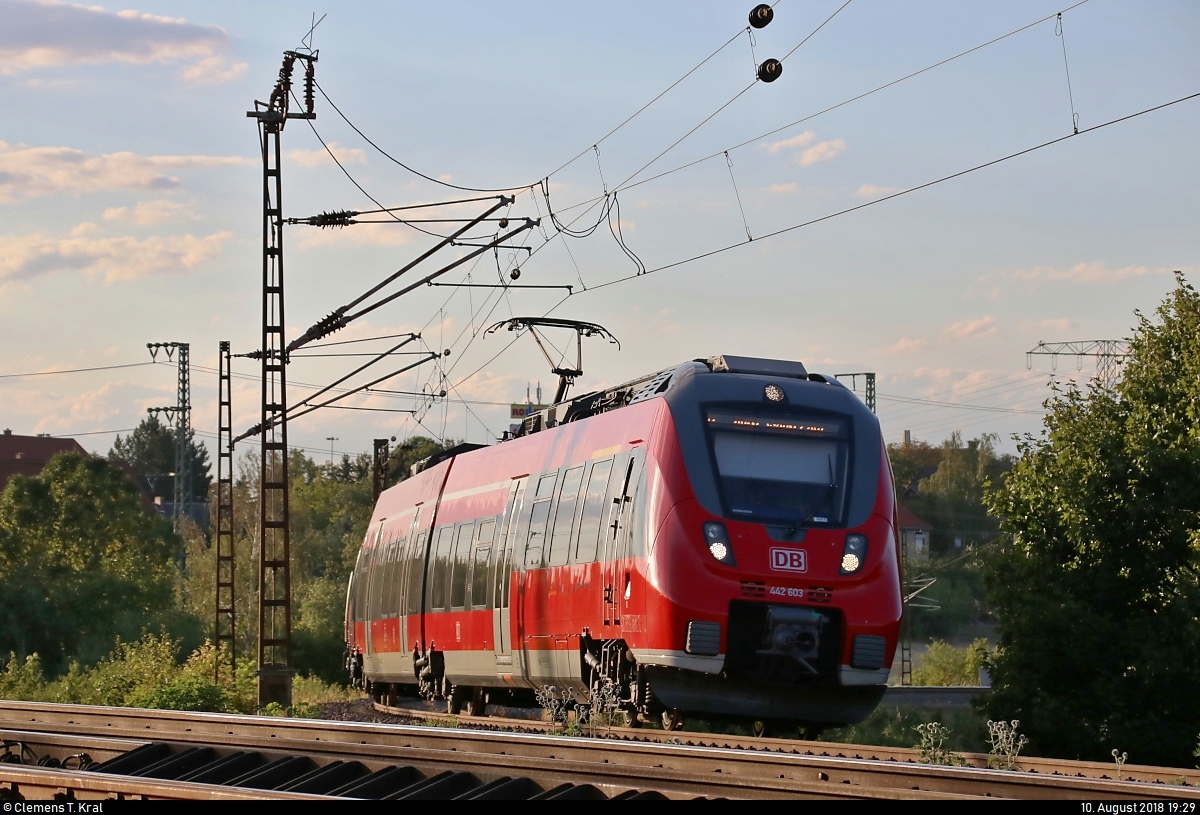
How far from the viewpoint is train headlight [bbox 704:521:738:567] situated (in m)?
14.1

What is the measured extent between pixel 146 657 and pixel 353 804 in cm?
2583

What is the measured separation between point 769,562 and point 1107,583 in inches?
597

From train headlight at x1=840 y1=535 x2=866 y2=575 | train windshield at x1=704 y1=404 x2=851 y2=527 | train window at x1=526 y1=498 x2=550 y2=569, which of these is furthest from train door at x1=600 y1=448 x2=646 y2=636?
train window at x1=526 y1=498 x2=550 y2=569

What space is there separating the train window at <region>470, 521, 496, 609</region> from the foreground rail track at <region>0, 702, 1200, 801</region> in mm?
7869

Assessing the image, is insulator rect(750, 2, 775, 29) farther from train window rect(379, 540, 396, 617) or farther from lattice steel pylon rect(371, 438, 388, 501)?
lattice steel pylon rect(371, 438, 388, 501)

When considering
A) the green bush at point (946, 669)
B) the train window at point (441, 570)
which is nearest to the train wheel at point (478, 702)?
the train window at point (441, 570)

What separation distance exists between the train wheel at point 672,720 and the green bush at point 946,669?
43218mm

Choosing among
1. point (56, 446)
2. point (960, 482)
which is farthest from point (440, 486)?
point (960, 482)

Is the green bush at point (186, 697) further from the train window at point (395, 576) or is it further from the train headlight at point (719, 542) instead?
the train headlight at point (719, 542)

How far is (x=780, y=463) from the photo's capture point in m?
14.7

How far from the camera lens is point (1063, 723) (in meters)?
25.9

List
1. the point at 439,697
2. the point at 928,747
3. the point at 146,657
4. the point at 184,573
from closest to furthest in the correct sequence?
the point at 928,747, the point at 439,697, the point at 146,657, the point at 184,573

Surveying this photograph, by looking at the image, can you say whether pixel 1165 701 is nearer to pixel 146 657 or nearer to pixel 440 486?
pixel 440 486

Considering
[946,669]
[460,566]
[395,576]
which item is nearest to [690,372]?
[460,566]
